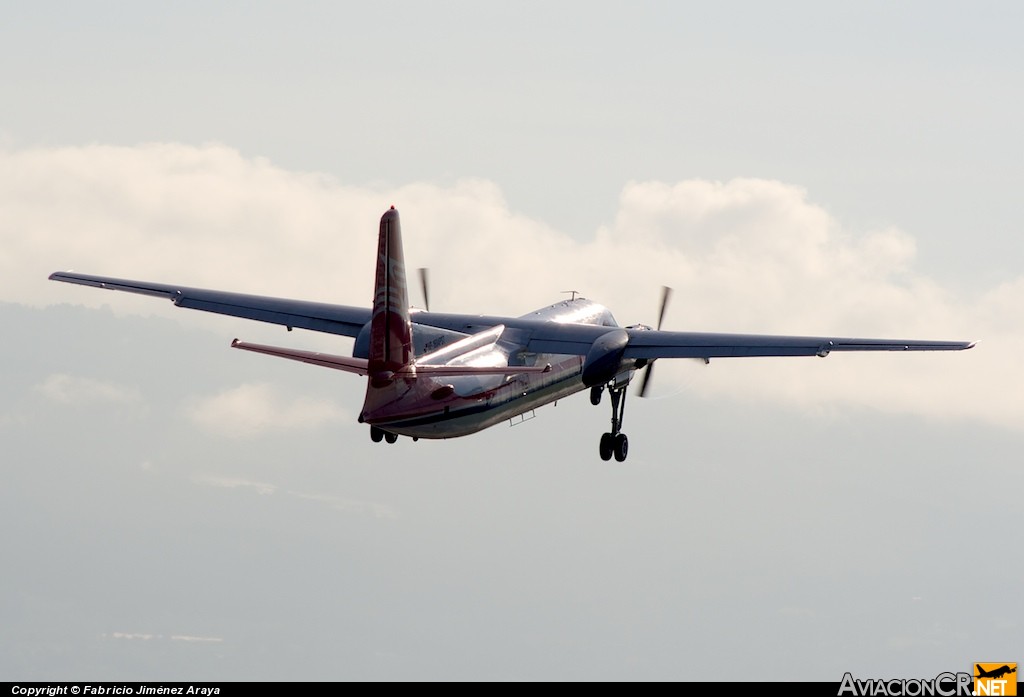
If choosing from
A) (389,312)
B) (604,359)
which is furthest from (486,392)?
(389,312)

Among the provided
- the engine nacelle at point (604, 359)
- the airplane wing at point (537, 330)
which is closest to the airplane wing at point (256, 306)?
the airplane wing at point (537, 330)

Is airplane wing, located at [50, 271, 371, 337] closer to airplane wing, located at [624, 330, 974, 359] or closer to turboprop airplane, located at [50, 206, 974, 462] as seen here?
turboprop airplane, located at [50, 206, 974, 462]

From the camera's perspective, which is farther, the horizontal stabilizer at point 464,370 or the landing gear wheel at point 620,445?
the landing gear wheel at point 620,445

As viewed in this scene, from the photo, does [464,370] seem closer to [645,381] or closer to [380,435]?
[380,435]

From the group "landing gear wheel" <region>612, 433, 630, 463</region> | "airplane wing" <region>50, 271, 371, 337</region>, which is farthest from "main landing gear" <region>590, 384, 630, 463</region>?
"airplane wing" <region>50, 271, 371, 337</region>

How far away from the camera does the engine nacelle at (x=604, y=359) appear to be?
53188mm

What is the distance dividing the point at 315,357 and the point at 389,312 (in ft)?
9.32

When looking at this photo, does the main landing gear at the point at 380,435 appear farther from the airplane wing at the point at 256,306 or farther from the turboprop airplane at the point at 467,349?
the airplane wing at the point at 256,306

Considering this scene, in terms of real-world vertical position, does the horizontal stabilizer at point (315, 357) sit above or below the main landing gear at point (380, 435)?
above

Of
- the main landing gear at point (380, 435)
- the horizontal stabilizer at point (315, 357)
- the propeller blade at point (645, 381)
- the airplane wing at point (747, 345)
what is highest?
the airplane wing at point (747, 345)

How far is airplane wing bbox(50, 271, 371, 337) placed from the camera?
191 feet

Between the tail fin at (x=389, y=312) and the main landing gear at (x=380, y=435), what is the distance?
3848 millimetres

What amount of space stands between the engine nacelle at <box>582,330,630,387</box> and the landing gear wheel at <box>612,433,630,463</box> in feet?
20.7

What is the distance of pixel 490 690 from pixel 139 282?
2347cm
